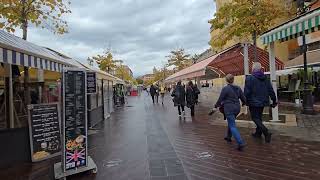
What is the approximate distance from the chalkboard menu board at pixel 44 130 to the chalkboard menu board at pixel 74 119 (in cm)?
162

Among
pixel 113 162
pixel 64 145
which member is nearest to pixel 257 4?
pixel 113 162

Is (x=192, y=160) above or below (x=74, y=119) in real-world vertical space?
below

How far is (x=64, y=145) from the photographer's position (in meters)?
5.40

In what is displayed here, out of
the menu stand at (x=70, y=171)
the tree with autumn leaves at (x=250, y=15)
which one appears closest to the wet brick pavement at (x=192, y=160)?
the menu stand at (x=70, y=171)

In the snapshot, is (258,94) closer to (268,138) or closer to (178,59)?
(268,138)

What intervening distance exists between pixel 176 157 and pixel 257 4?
9.58 m

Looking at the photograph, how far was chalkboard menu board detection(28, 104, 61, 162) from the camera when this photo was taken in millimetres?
6676

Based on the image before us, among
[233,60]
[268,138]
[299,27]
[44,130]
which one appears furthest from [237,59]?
[44,130]

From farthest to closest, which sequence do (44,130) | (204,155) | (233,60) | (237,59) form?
(233,60), (237,59), (44,130), (204,155)

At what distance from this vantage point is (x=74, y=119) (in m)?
5.48

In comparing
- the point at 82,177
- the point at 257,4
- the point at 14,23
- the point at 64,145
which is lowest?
the point at 82,177

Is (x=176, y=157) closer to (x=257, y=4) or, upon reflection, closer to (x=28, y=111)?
(x=28, y=111)

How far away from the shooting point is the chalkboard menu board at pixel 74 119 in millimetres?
5391

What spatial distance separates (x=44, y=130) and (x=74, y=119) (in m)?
1.81
